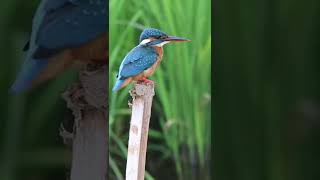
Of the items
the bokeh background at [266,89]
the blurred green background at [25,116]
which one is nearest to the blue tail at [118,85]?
the blurred green background at [25,116]

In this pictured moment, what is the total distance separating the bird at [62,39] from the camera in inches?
154

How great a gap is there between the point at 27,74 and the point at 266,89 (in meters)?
1.66

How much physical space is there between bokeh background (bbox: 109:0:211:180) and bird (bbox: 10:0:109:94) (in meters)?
0.12

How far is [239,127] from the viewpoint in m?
4.21

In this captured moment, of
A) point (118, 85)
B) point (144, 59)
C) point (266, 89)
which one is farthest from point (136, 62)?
point (266, 89)

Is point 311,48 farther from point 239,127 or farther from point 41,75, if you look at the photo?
point 41,75

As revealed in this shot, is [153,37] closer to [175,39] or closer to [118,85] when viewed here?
[175,39]

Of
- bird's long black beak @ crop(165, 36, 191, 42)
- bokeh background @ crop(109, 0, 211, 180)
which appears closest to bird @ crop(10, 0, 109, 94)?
bokeh background @ crop(109, 0, 211, 180)

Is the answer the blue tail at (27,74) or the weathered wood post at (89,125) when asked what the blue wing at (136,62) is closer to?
the weathered wood post at (89,125)

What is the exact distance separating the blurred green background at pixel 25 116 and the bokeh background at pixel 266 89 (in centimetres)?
110

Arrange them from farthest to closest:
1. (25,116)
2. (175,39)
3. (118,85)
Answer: (175,39) < (118,85) < (25,116)

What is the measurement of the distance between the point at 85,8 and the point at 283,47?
1.40 meters

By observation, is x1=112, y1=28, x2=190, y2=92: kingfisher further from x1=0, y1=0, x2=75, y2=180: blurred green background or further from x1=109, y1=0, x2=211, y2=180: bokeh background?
x1=0, y1=0, x2=75, y2=180: blurred green background

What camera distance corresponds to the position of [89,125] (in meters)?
4.05
